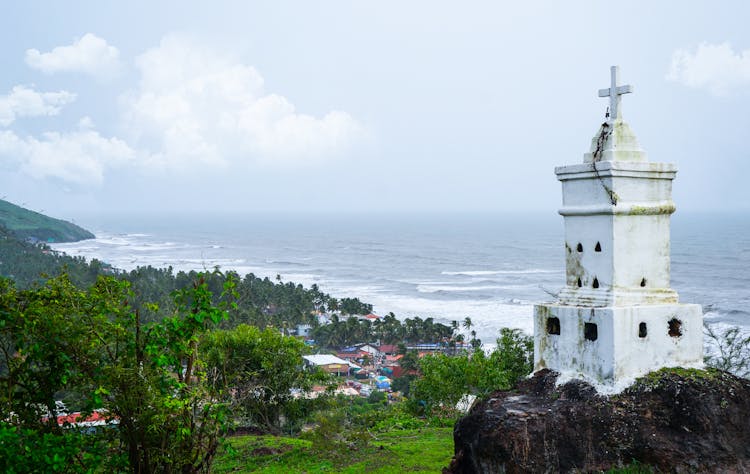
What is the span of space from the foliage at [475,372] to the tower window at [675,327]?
35.1 ft

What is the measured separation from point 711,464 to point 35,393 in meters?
8.78

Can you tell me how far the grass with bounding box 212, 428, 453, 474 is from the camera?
15.3 metres

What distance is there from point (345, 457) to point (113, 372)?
29.8 ft

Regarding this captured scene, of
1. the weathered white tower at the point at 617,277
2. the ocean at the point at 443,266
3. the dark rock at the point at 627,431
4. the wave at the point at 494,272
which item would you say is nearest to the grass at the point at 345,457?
the dark rock at the point at 627,431

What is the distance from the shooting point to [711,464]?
10.2 metres

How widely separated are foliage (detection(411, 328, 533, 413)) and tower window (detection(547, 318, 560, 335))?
10.4 metres

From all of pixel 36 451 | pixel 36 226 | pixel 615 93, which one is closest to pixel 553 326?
pixel 615 93

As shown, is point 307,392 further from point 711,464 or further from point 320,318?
point 320,318

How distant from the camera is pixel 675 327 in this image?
1134 centimetres

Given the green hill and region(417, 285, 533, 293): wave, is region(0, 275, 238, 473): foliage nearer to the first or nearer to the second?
region(417, 285, 533, 293): wave

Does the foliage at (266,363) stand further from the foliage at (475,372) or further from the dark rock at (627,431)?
the dark rock at (627,431)

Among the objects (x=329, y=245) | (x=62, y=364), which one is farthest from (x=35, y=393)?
(x=329, y=245)

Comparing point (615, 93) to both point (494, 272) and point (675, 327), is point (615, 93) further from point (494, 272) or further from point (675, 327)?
point (494, 272)

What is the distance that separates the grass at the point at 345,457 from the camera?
15.3m
